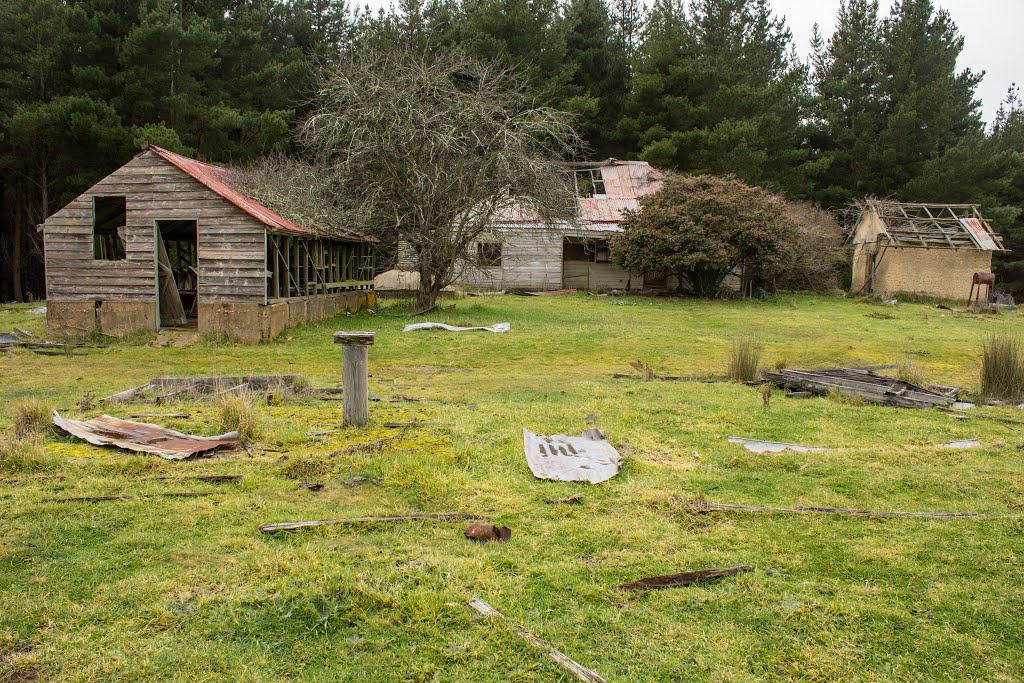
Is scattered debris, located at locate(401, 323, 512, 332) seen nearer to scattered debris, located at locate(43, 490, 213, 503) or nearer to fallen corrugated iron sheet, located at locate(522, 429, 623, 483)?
fallen corrugated iron sheet, located at locate(522, 429, 623, 483)

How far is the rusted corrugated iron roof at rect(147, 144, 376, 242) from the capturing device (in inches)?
622

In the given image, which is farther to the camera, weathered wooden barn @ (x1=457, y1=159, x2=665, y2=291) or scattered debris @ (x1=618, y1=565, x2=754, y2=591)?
weathered wooden barn @ (x1=457, y1=159, x2=665, y2=291)

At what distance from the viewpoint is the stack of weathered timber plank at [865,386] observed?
9.77 meters

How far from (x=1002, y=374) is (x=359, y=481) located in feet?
31.2

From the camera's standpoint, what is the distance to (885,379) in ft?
35.3

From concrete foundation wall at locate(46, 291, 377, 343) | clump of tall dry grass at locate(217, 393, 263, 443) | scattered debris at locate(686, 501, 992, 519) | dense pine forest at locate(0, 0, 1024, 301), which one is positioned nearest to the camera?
scattered debris at locate(686, 501, 992, 519)

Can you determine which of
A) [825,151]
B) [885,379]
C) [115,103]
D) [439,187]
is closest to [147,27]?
[115,103]

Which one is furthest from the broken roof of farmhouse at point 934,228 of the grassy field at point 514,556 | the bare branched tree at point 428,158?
the grassy field at point 514,556

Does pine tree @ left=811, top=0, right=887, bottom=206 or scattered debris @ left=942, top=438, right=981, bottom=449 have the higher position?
pine tree @ left=811, top=0, right=887, bottom=206

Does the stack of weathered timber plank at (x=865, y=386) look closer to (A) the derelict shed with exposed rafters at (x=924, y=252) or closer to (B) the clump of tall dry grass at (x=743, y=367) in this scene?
(B) the clump of tall dry grass at (x=743, y=367)

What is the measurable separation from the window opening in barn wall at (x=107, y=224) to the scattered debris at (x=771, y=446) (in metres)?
14.7

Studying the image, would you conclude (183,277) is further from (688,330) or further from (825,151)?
(825,151)

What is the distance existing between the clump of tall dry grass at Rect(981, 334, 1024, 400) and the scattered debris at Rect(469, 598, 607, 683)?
944 centimetres

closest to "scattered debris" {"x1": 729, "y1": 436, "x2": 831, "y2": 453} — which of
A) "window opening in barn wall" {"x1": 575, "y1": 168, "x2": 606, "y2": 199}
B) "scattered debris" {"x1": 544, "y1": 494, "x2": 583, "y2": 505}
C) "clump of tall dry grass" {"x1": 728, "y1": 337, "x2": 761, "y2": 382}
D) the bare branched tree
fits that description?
"scattered debris" {"x1": 544, "y1": 494, "x2": 583, "y2": 505}
